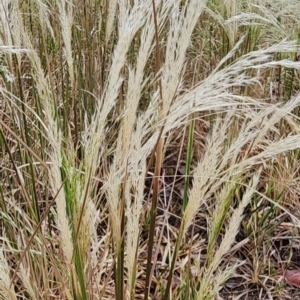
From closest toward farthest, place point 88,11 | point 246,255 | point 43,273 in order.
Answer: point 43,273
point 246,255
point 88,11

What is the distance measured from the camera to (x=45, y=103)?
90 cm

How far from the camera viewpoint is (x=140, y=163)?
87cm

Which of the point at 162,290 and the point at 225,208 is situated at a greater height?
the point at 225,208

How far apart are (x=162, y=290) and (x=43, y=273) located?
301mm

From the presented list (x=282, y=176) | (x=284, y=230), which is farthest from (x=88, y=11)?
(x=284, y=230)

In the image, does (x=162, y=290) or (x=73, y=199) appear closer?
(x=73, y=199)

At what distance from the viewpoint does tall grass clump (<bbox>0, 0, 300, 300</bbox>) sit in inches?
32.6

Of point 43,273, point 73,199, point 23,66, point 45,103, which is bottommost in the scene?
point 43,273

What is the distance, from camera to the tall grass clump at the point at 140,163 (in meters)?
0.83

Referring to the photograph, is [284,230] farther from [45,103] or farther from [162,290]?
[45,103]

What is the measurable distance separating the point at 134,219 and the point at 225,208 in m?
0.17

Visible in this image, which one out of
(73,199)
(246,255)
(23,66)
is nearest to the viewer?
(73,199)

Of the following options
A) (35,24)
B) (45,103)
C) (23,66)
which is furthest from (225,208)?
(35,24)

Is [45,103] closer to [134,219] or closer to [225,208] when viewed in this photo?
[134,219]
